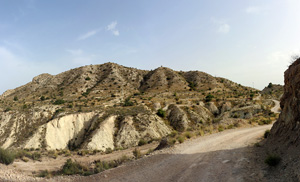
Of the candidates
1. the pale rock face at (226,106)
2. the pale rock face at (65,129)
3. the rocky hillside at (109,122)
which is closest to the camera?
the rocky hillside at (109,122)

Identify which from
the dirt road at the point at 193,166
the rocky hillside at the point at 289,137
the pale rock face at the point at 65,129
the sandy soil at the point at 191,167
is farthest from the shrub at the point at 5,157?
the rocky hillside at the point at 289,137

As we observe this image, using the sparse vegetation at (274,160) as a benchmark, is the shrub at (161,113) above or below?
above

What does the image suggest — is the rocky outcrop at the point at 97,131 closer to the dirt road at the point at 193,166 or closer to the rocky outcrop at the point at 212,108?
the dirt road at the point at 193,166

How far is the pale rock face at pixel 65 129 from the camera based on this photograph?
3542 cm

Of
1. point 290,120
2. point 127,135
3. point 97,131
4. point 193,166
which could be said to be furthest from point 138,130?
point 290,120

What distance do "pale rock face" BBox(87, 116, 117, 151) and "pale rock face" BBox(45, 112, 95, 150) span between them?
6.81 meters

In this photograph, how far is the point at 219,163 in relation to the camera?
414 inches

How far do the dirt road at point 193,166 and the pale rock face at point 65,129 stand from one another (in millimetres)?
28053

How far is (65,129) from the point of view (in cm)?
3850

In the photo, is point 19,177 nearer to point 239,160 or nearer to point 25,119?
point 239,160

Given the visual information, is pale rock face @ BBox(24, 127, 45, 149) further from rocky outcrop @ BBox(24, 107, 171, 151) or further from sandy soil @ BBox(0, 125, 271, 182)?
sandy soil @ BBox(0, 125, 271, 182)

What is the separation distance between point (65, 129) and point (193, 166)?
3510cm

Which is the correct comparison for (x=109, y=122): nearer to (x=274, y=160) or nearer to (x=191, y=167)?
(x=191, y=167)

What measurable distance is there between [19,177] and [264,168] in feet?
49.9
